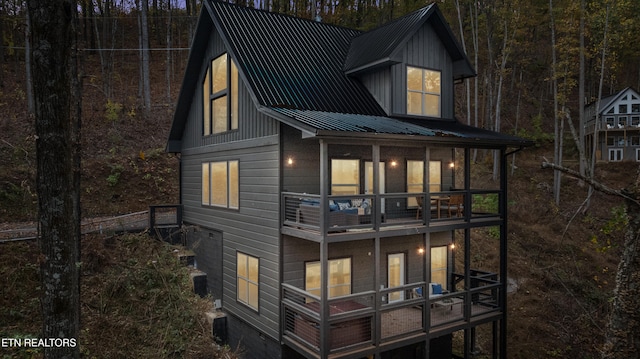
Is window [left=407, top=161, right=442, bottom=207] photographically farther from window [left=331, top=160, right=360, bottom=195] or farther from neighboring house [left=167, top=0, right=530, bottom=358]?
window [left=331, top=160, right=360, bottom=195]

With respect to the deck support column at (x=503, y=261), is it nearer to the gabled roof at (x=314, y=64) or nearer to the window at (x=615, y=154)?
the gabled roof at (x=314, y=64)

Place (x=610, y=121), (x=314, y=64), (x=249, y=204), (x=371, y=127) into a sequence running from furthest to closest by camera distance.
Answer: (x=610, y=121)
(x=314, y=64)
(x=249, y=204)
(x=371, y=127)

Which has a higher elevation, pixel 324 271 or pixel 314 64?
pixel 314 64

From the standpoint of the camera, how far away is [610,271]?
20875 millimetres

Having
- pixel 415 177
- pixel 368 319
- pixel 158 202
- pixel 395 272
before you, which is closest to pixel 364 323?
pixel 368 319

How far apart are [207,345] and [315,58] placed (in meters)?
10.1

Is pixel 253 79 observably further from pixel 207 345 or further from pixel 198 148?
pixel 207 345

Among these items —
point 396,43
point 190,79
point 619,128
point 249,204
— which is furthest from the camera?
point 619,128

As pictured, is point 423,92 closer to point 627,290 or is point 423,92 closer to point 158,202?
point 627,290

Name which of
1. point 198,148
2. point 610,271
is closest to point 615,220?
point 198,148

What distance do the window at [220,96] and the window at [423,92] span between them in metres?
6.01

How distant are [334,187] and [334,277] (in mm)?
2697

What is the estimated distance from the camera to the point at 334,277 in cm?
1175

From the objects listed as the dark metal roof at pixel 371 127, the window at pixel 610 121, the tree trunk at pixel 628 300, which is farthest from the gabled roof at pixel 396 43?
the window at pixel 610 121
